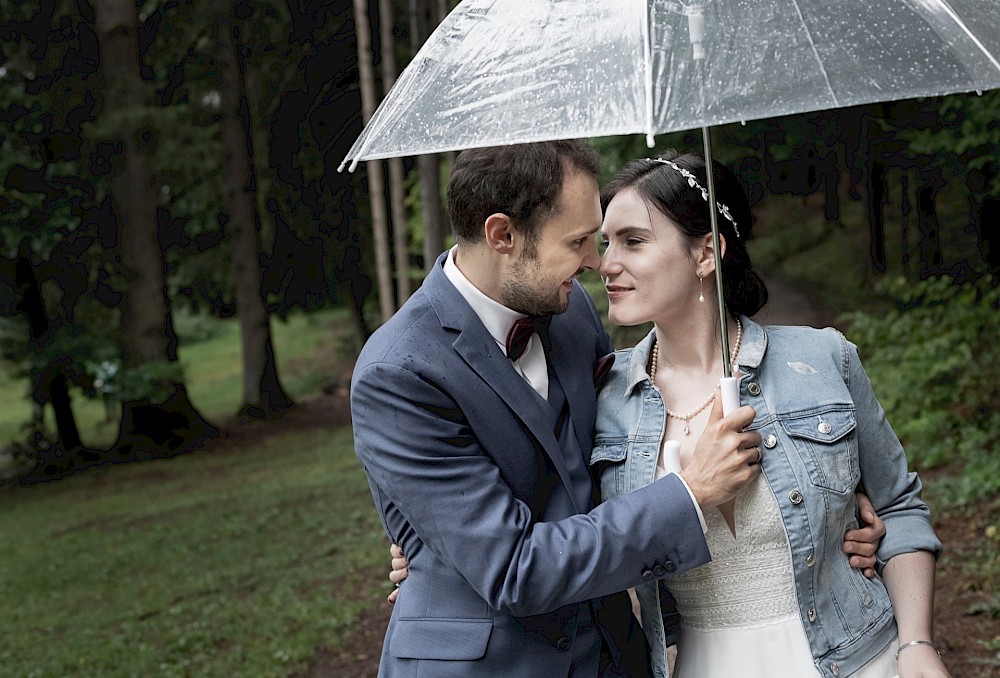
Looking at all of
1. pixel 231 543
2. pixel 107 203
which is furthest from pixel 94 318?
pixel 231 543

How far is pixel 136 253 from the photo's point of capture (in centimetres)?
1872

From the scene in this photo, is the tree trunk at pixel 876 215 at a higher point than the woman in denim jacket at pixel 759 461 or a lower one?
lower

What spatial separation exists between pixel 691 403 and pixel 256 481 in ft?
43.0

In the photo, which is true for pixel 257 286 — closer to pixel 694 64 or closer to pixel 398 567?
pixel 398 567

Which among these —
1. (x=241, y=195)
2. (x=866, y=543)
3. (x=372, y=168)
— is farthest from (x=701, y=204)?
(x=241, y=195)

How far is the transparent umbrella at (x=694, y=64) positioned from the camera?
217 cm

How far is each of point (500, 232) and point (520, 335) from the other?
0.26 metres

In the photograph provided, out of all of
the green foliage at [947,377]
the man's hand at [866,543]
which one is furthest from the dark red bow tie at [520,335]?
the green foliage at [947,377]

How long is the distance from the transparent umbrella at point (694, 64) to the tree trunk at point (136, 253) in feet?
52.2

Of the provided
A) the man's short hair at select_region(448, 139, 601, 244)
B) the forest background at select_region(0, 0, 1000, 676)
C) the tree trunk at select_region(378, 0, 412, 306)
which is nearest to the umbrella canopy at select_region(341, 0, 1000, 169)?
the man's short hair at select_region(448, 139, 601, 244)

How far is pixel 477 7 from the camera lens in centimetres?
264

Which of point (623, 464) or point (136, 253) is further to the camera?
point (136, 253)

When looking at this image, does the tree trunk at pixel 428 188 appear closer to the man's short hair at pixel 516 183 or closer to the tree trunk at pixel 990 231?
the tree trunk at pixel 990 231

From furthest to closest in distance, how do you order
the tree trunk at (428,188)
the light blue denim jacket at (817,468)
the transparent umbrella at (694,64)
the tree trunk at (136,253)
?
1. the tree trunk at (136,253)
2. the tree trunk at (428,188)
3. the light blue denim jacket at (817,468)
4. the transparent umbrella at (694,64)
